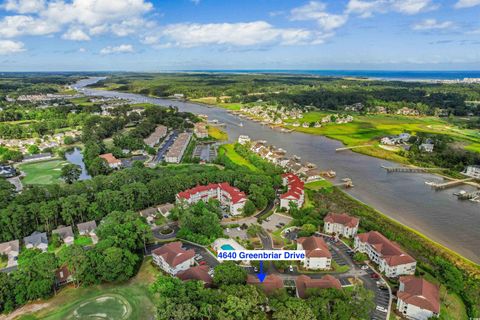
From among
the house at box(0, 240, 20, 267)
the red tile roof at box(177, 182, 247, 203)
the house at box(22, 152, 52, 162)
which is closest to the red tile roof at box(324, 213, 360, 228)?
the red tile roof at box(177, 182, 247, 203)

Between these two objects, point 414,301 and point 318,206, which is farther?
point 318,206

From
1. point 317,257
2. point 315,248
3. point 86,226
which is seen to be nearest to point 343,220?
A: point 315,248

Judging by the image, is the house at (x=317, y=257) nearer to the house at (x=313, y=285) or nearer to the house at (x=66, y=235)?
the house at (x=313, y=285)

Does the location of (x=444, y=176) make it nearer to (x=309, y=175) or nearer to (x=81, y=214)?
(x=309, y=175)

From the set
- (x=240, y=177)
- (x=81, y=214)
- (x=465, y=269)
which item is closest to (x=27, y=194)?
(x=81, y=214)

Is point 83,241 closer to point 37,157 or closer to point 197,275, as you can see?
point 197,275
